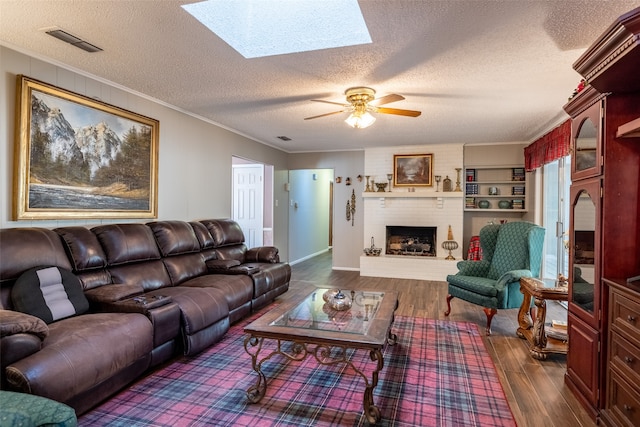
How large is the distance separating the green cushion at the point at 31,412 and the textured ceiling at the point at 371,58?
208 centimetres

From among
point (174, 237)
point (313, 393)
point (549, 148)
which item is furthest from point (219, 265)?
point (549, 148)

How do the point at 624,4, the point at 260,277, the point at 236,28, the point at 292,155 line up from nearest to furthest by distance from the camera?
the point at 624,4
the point at 236,28
the point at 260,277
the point at 292,155

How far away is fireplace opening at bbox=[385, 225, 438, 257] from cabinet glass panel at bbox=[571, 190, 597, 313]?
4.07 meters

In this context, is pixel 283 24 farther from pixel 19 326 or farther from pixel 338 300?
pixel 19 326

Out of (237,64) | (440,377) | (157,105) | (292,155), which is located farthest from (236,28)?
(292,155)

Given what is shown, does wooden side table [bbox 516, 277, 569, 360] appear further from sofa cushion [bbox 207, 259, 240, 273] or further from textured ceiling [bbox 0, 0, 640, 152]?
sofa cushion [bbox 207, 259, 240, 273]

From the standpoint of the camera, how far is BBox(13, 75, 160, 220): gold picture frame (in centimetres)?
269

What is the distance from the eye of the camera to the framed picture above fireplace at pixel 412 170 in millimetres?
6425

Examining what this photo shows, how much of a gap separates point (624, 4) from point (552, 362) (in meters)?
2.55

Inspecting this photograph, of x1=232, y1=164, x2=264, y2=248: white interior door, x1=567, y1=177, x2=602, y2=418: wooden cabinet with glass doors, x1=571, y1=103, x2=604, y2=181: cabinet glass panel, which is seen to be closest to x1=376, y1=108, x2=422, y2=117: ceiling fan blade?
x1=571, y1=103, x2=604, y2=181: cabinet glass panel

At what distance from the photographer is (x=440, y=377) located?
2508mm

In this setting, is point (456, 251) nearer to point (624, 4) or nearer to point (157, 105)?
point (624, 4)

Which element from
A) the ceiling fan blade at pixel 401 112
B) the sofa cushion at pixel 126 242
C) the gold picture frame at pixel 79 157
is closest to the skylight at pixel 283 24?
the ceiling fan blade at pixel 401 112

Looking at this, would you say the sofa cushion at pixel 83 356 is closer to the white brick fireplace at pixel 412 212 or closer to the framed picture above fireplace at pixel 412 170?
the white brick fireplace at pixel 412 212
